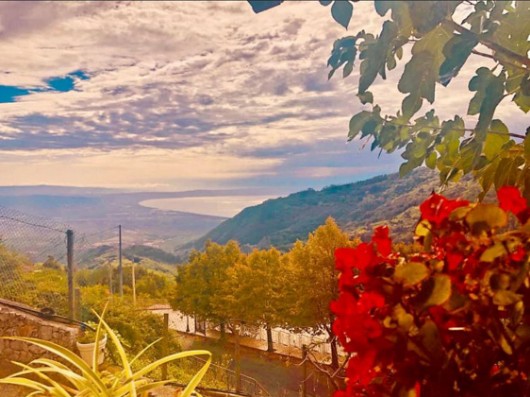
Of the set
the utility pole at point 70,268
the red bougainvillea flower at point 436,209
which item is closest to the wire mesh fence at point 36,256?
the utility pole at point 70,268

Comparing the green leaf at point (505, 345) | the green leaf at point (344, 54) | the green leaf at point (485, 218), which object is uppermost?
the green leaf at point (344, 54)

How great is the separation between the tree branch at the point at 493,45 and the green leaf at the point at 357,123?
0.23 meters

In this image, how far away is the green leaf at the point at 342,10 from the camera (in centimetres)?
46

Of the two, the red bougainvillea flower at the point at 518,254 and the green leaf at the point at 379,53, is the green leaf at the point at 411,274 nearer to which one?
the red bougainvillea flower at the point at 518,254

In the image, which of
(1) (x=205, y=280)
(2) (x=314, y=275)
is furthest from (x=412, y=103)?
(1) (x=205, y=280)

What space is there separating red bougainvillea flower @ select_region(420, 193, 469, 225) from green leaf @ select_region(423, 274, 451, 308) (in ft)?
0.33

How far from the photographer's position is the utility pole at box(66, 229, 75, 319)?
14.2 ft

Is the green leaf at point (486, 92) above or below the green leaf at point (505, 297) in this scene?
above

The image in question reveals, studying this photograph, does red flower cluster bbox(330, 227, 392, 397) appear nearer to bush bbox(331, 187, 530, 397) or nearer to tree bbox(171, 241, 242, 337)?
bush bbox(331, 187, 530, 397)

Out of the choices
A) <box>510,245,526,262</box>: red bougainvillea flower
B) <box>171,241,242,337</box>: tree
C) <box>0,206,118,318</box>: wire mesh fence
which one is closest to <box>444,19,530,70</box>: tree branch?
<box>510,245,526,262</box>: red bougainvillea flower

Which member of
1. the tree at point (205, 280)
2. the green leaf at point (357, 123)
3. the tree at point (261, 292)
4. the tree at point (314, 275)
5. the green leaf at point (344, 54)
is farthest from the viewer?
the tree at point (205, 280)

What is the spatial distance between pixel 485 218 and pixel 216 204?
4.66 meters

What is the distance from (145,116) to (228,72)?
125cm

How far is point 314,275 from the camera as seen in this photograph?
10.1 m
